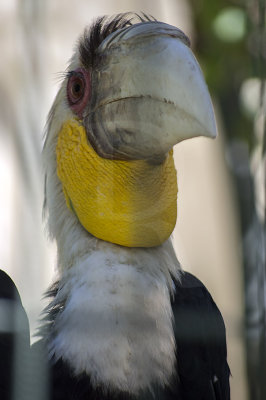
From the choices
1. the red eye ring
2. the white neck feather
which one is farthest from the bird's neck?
the red eye ring

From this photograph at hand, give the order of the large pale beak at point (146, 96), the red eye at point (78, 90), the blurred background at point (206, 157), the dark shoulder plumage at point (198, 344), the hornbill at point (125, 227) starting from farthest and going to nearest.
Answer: the red eye at point (78, 90)
the dark shoulder plumage at point (198, 344)
the hornbill at point (125, 227)
the large pale beak at point (146, 96)
the blurred background at point (206, 157)

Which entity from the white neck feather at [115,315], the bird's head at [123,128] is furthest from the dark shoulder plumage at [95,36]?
the white neck feather at [115,315]

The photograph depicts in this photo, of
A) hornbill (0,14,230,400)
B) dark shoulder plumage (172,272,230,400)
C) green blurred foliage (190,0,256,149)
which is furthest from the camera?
dark shoulder plumage (172,272,230,400)

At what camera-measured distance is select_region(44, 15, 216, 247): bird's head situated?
4.22 feet

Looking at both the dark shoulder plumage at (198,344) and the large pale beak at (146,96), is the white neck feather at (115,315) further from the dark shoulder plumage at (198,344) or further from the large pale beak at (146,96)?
the large pale beak at (146,96)

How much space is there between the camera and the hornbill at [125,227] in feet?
4.44

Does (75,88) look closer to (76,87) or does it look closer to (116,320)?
(76,87)

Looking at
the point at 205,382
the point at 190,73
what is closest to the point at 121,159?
the point at 190,73

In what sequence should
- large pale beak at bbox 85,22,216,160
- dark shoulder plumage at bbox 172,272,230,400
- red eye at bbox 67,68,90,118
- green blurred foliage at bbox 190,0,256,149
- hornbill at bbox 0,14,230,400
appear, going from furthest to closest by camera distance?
red eye at bbox 67,68,90,118, dark shoulder plumage at bbox 172,272,230,400, hornbill at bbox 0,14,230,400, large pale beak at bbox 85,22,216,160, green blurred foliage at bbox 190,0,256,149

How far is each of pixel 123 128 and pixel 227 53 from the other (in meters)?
0.32

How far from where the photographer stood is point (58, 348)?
4.58ft

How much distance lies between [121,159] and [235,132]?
466 millimetres

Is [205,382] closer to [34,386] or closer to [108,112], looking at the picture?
[34,386]

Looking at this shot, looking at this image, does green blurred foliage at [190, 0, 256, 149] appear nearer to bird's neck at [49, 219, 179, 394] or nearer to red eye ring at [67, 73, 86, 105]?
red eye ring at [67, 73, 86, 105]
